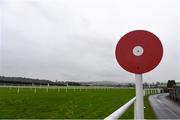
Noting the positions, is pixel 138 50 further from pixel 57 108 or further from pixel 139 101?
pixel 57 108

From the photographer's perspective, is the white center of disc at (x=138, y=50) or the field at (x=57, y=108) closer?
the white center of disc at (x=138, y=50)

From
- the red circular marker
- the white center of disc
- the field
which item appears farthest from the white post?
the field

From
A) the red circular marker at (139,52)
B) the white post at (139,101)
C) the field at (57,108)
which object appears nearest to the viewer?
the white post at (139,101)

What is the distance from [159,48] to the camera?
175 inches

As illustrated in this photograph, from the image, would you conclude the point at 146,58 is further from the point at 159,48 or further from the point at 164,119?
the point at 164,119

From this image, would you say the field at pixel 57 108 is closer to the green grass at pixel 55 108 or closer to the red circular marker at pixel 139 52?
the green grass at pixel 55 108

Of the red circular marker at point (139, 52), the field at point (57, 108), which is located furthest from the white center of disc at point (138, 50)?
the field at point (57, 108)

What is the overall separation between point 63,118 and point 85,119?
0.88 meters

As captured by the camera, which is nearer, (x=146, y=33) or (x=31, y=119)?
(x=146, y=33)

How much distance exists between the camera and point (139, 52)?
14.5ft

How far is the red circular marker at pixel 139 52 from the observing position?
4.37 metres

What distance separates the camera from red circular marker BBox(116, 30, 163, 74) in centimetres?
437

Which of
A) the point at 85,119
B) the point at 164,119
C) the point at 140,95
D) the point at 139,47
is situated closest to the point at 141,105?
the point at 140,95

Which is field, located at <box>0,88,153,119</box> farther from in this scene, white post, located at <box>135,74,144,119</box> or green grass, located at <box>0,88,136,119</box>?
white post, located at <box>135,74,144,119</box>
